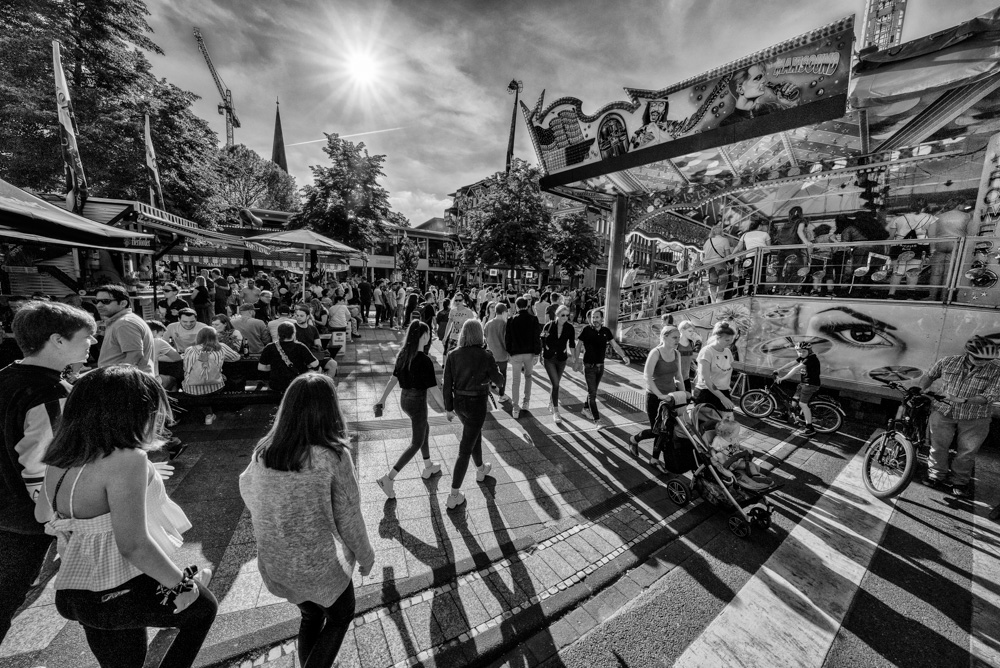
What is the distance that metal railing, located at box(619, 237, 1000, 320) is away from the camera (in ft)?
21.9

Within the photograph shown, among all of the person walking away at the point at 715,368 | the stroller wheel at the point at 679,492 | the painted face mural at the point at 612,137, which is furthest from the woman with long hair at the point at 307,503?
the painted face mural at the point at 612,137

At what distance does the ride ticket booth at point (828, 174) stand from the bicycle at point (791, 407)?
64.5 inches

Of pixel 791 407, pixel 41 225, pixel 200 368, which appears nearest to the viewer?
pixel 200 368

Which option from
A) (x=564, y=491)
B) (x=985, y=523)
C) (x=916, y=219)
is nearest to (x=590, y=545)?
(x=564, y=491)

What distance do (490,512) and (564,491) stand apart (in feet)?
3.35

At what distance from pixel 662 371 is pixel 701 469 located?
1.31m

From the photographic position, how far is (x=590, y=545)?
3689 millimetres

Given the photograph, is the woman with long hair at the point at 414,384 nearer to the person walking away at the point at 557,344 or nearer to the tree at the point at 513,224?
the person walking away at the point at 557,344

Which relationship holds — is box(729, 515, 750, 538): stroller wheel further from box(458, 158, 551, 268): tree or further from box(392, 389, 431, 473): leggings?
box(458, 158, 551, 268): tree

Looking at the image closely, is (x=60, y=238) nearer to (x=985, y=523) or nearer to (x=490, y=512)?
(x=490, y=512)

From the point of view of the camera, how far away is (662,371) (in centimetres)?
510

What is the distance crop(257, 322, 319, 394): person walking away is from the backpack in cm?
98

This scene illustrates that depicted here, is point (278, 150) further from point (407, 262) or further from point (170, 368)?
point (170, 368)

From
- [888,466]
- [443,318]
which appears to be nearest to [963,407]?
[888,466]
